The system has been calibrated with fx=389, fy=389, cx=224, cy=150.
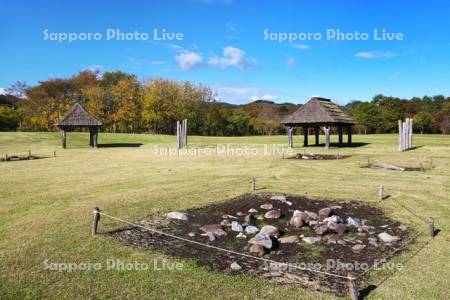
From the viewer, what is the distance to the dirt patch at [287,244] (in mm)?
7203

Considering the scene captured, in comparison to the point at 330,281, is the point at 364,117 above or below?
above

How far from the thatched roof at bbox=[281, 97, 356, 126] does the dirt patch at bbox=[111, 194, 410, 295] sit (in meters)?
20.2

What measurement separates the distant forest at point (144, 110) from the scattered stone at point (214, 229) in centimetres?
5658

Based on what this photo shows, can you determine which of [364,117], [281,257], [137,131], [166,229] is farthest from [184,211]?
[364,117]

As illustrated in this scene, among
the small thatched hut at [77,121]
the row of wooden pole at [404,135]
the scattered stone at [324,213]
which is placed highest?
the small thatched hut at [77,121]

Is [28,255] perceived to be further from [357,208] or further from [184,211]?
[357,208]

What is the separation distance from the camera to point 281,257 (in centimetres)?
791

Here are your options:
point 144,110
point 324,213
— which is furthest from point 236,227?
point 144,110

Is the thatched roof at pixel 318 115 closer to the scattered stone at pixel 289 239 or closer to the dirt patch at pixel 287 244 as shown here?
the dirt patch at pixel 287 244

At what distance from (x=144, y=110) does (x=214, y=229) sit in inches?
2275

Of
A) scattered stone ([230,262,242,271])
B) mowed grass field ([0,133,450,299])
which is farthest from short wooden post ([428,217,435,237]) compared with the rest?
scattered stone ([230,262,242,271])

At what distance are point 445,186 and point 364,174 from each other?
379 cm

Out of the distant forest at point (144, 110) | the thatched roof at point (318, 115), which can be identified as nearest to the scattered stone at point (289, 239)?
the thatched roof at point (318, 115)

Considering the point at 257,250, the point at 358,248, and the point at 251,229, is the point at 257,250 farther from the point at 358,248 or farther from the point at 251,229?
the point at 358,248
